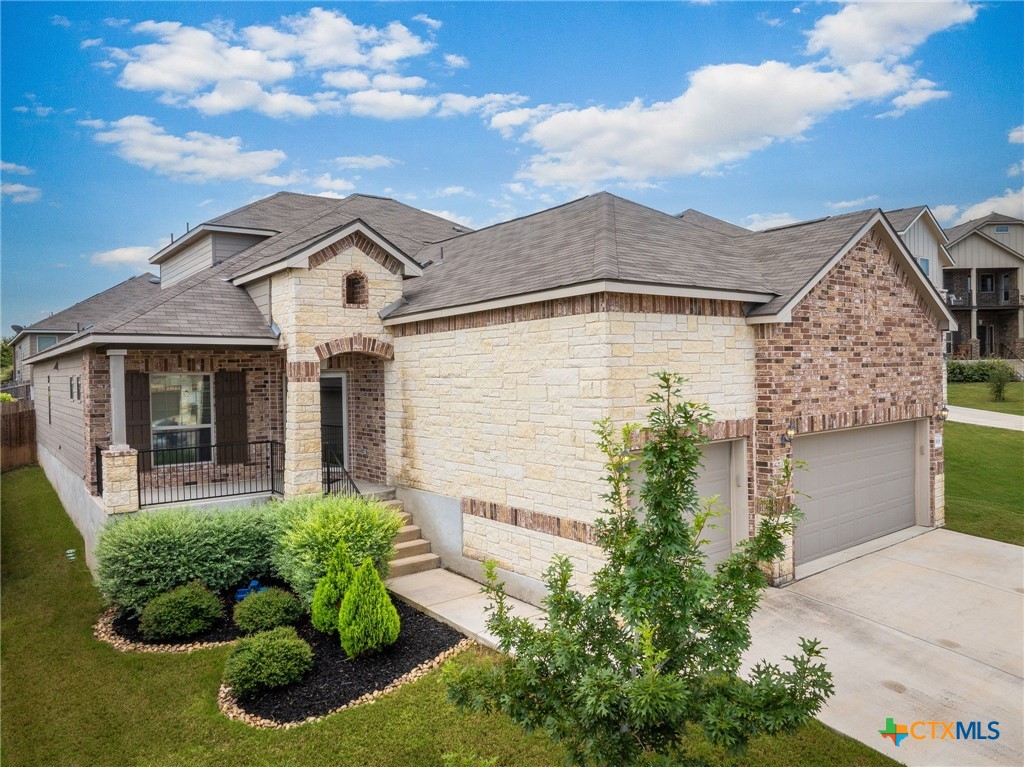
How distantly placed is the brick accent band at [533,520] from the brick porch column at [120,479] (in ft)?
17.4

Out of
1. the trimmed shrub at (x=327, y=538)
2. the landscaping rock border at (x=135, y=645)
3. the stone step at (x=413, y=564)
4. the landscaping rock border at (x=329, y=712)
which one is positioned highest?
the trimmed shrub at (x=327, y=538)

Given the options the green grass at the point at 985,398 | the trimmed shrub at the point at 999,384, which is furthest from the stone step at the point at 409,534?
the trimmed shrub at the point at 999,384

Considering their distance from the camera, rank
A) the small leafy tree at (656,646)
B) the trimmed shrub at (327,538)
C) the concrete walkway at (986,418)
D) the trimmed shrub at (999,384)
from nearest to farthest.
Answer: the small leafy tree at (656,646) < the trimmed shrub at (327,538) < the concrete walkway at (986,418) < the trimmed shrub at (999,384)

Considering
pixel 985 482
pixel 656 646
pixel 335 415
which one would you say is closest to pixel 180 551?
pixel 335 415

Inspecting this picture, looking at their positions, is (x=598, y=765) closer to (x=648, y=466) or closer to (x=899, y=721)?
(x=648, y=466)

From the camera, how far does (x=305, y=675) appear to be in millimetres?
6879

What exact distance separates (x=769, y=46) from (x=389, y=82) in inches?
486

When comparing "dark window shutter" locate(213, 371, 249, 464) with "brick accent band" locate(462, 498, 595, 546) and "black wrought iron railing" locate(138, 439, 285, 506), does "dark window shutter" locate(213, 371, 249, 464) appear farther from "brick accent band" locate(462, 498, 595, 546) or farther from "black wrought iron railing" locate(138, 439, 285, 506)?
"brick accent band" locate(462, 498, 595, 546)

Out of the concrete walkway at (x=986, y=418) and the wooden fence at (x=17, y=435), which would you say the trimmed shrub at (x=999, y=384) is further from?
the wooden fence at (x=17, y=435)

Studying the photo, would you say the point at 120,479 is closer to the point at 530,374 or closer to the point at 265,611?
the point at 265,611

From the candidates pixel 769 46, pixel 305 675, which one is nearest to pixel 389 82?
pixel 769 46

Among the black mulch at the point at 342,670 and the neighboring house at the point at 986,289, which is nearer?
the black mulch at the point at 342,670

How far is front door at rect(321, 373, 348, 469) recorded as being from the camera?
43.5ft

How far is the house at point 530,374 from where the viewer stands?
826 cm
